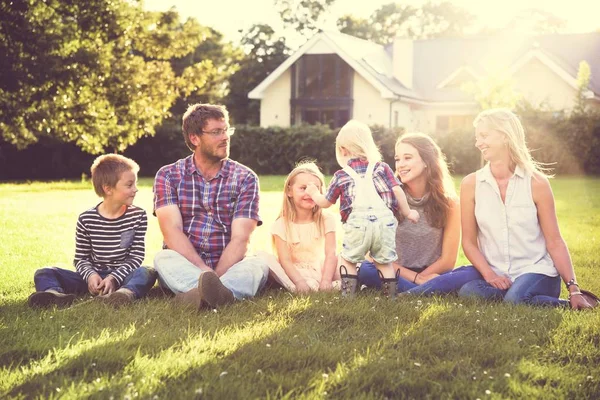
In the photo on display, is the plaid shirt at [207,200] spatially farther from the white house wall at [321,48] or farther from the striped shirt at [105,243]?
the white house wall at [321,48]

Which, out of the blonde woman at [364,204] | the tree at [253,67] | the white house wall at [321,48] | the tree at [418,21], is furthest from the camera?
the tree at [418,21]

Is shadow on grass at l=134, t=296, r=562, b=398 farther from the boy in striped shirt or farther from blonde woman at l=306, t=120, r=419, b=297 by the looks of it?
the boy in striped shirt

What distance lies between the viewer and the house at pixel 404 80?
3681cm

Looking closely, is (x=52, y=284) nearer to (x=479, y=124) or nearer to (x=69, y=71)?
(x=479, y=124)

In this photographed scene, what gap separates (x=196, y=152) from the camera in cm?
609

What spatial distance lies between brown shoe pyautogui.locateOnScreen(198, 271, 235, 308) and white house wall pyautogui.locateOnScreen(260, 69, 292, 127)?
3413 cm

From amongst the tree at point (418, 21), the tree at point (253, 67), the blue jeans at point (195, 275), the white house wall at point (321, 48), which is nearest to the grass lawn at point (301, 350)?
the blue jeans at point (195, 275)

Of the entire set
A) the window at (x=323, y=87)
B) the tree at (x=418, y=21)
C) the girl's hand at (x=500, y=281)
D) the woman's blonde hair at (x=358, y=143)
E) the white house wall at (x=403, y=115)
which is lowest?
the girl's hand at (x=500, y=281)

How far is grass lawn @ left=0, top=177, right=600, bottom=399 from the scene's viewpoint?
352cm

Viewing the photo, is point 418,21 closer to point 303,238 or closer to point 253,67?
point 253,67

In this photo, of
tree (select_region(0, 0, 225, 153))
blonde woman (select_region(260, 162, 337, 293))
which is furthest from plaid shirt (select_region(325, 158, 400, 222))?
tree (select_region(0, 0, 225, 153))

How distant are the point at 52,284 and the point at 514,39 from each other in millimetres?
42552

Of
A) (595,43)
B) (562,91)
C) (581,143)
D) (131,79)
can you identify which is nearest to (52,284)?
(131,79)

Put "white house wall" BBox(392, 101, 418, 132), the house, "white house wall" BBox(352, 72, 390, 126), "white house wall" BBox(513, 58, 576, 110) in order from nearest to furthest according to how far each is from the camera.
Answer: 1. "white house wall" BBox(513, 58, 576, 110)
2. the house
3. "white house wall" BBox(352, 72, 390, 126)
4. "white house wall" BBox(392, 101, 418, 132)
